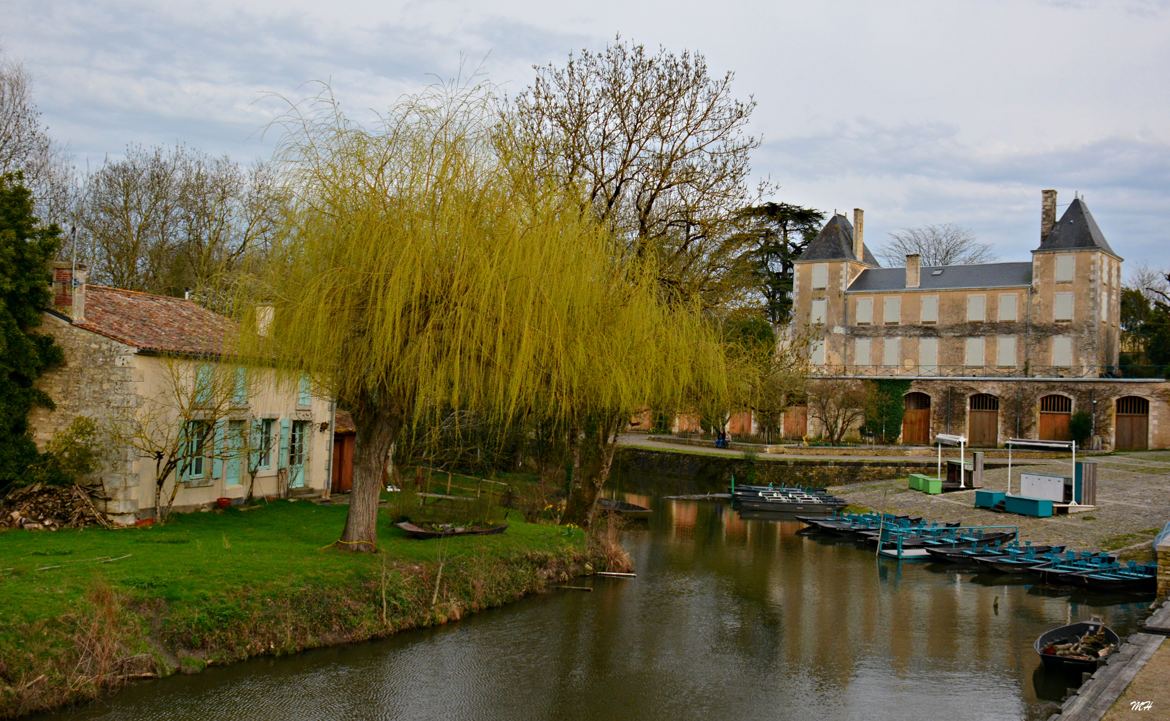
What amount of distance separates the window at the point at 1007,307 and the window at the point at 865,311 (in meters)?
5.73

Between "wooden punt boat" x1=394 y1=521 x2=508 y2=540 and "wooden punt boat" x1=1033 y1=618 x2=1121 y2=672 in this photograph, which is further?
"wooden punt boat" x1=394 y1=521 x2=508 y2=540

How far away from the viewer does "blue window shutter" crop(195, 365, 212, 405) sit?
14.9 m

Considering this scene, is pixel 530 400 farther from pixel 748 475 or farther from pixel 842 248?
pixel 842 248

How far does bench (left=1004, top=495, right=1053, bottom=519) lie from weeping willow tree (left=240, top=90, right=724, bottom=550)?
15.3m

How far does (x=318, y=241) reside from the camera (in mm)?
12148

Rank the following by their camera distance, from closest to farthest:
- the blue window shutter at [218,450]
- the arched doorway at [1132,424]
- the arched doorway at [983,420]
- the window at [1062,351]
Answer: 1. the blue window shutter at [218,450]
2. the arched doorway at [1132,424]
3. the arched doorway at [983,420]
4. the window at [1062,351]

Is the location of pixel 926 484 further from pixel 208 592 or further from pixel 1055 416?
pixel 208 592

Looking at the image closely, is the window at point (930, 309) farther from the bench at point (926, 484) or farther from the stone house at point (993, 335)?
the bench at point (926, 484)

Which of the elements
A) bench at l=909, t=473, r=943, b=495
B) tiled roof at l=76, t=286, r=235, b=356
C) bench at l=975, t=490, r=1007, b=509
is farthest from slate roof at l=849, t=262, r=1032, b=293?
tiled roof at l=76, t=286, r=235, b=356

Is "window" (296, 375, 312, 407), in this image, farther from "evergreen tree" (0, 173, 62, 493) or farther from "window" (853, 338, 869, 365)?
"window" (853, 338, 869, 365)

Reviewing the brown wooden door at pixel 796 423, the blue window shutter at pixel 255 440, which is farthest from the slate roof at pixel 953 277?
the blue window shutter at pixel 255 440

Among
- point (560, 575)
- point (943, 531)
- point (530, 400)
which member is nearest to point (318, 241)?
point (530, 400)

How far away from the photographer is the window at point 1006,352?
41.9 m

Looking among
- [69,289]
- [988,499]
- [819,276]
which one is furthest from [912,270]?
[69,289]
